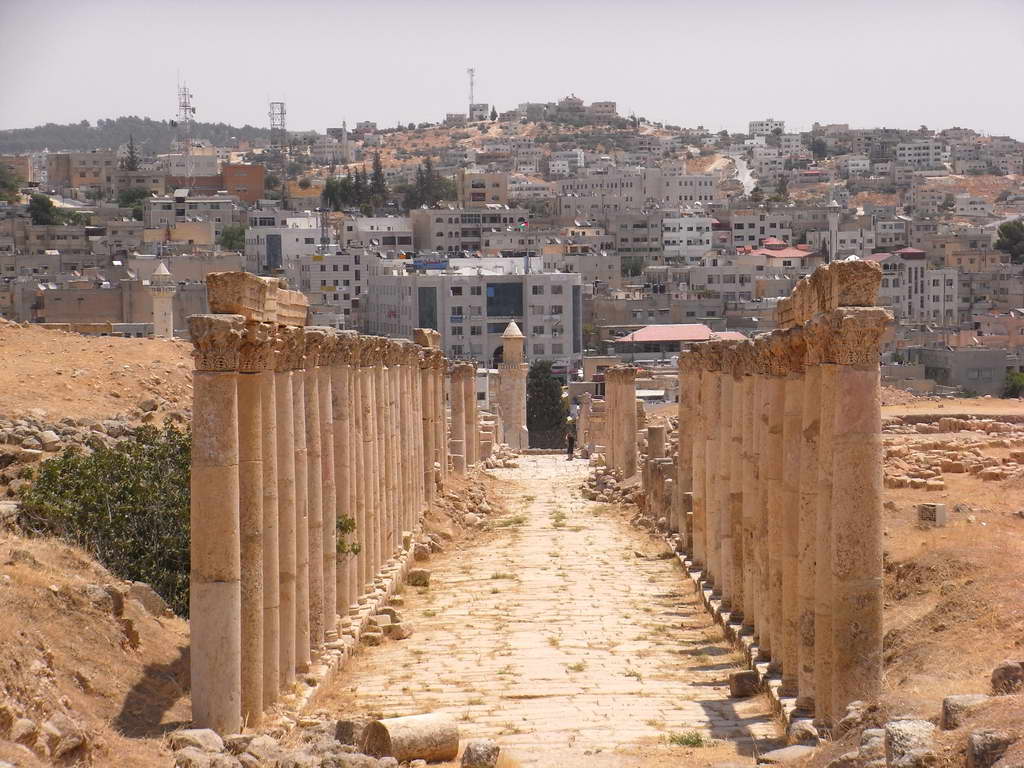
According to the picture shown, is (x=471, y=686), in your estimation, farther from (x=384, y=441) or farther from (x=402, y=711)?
(x=384, y=441)

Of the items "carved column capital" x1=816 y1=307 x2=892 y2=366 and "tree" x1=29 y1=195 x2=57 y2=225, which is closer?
"carved column capital" x1=816 y1=307 x2=892 y2=366

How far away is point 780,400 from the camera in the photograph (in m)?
16.2

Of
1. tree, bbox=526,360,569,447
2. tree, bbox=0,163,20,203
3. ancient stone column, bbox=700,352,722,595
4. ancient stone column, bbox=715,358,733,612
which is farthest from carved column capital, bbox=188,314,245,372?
tree, bbox=0,163,20,203

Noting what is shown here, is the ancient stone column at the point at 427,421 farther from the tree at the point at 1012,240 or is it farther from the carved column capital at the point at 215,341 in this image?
the tree at the point at 1012,240

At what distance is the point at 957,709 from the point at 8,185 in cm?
17050

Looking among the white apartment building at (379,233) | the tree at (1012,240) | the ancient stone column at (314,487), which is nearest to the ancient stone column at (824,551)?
the ancient stone column at (314,487)

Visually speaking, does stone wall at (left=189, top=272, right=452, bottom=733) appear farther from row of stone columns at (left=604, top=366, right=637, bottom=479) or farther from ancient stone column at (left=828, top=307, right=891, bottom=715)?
row of stone columns at (left=604, top=366, right=637, bottom=479)

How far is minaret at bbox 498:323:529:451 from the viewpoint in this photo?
58.8 m

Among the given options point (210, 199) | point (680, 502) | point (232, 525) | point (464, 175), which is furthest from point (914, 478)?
point (464, 175)

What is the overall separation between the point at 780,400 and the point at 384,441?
8856mm

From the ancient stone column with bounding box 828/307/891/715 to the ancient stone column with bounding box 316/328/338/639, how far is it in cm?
687

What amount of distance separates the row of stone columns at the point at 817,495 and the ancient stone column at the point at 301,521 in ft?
14.8

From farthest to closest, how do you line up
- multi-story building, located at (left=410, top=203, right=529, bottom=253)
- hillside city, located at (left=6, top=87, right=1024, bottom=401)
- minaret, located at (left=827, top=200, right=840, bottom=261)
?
minaret, located at (left=827, top=200, right=840, bottom=261)
multi-story building, located at (left=410, top=203, right=529, bottom=253)
hillside city, located at (left=6, top=87, right=1024, bottom=401)

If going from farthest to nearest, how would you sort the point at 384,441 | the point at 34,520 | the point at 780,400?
the point at 384,441 → the point at 34,520 → the point at 780,400
